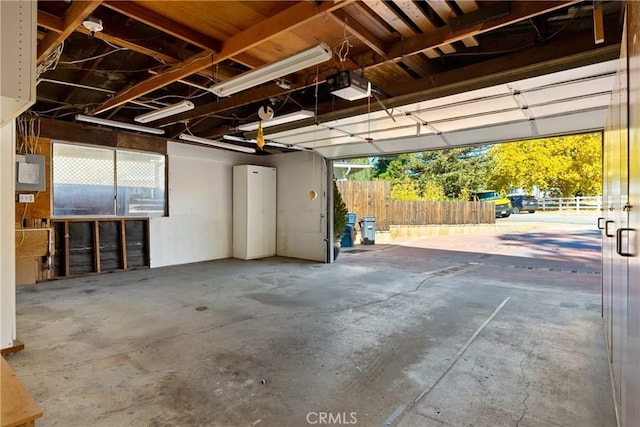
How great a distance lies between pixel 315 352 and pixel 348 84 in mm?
2583

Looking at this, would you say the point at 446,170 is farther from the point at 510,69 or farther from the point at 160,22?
the point at 160,22

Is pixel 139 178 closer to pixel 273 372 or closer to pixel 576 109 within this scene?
pixel 273 372

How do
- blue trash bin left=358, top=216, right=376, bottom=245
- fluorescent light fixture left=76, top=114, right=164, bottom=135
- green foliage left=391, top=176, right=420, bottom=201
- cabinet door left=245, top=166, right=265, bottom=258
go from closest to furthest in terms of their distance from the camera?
1. fluorescent light fixture left=76, top=114, right=164, bottom=135
2. cabinet door left=245, top=166, right=265, bottom=258
3. blue trash bin left=358, top=216, right=376, bottom=245
4. green foliage left=391, top=176, right=420, bottom=201

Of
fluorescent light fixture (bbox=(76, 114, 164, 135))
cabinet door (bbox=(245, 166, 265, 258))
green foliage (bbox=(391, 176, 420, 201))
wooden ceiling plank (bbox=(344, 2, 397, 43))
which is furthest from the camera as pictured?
green foliage (bbox=(391, 176, 420, 201))

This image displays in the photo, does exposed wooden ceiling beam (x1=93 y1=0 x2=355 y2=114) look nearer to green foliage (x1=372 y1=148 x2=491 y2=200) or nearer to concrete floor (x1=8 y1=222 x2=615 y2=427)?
concrete floor (x1=8 y1=222 x2=615 y2=427)

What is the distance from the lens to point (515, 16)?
259 centimetres

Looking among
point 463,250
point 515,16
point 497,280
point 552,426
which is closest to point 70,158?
point 515,16

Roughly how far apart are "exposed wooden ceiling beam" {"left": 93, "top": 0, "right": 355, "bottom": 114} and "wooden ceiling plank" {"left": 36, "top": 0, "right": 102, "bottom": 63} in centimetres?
98

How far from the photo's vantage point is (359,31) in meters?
2.89

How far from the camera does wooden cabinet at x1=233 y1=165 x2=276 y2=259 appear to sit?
8242mm

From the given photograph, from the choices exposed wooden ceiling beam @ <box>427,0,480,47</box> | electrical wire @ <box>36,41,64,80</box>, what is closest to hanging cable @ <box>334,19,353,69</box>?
exposed wooden ceiling beam @ <box>427,0,480,47</box>

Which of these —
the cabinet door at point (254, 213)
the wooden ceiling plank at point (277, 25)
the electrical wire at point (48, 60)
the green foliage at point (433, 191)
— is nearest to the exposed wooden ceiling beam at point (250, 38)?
the wooden ceiling plank at point (277, 25)

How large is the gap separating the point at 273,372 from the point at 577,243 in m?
11.5

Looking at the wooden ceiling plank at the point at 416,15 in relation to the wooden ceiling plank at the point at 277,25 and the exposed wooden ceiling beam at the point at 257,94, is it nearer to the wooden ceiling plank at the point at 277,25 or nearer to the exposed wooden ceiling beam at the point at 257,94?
the exposed wooden ceiling beam at the point at 257,94
